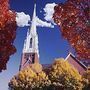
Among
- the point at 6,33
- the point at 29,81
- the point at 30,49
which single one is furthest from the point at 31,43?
the point at 6,33

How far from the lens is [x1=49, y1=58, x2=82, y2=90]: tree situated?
288ft

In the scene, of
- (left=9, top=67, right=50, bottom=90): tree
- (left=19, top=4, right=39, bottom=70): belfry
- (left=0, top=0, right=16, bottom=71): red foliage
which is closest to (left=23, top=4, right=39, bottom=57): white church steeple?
(left=19, top=4, right=39, bottom=70): belfry

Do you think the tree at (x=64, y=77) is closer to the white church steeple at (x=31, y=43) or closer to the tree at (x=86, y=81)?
the tree at (x=86, y=81)

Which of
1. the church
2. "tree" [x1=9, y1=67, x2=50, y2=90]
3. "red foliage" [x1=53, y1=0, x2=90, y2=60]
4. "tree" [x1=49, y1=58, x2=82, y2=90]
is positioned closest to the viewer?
"red foliage" [x1=53, y1=0, x2=90, y2=60]

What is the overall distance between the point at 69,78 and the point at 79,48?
62628mm

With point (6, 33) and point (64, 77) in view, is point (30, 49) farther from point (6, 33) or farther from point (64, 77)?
point (6, 33)

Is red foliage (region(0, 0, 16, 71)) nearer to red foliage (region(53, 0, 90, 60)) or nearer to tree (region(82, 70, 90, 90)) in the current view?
red foliage (region(53, 0, 90, 60))

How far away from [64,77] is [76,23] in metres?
64.2

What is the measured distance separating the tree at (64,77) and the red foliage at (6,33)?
5842 cm

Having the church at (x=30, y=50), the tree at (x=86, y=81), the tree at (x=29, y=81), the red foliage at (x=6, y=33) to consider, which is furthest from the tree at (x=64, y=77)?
the red foliage at (x=6, y=33)

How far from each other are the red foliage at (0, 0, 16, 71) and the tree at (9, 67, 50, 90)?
60.4m

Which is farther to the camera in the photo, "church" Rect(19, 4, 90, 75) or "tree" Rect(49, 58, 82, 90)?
"church" Rect(19, 4, 90, 75)

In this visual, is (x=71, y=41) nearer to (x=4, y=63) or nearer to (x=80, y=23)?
(x=80, y=23)

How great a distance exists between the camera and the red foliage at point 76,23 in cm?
2538
